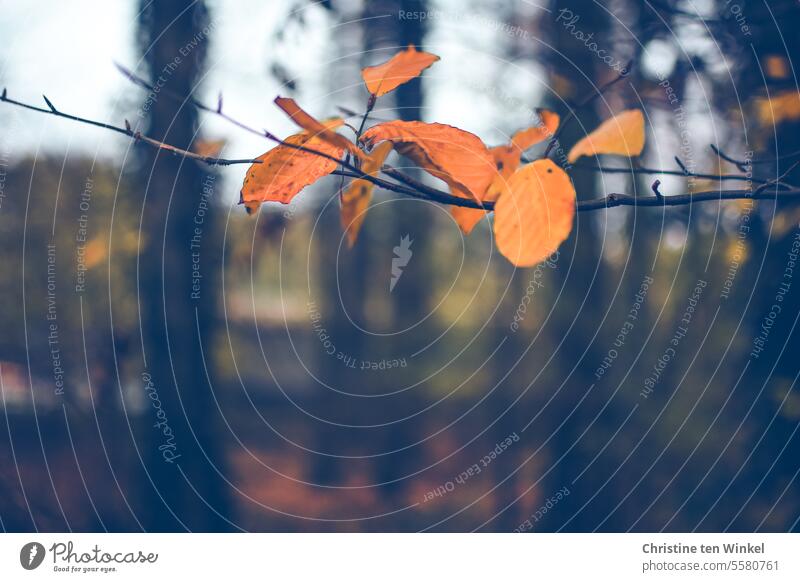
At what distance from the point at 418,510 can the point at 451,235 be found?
2.86m

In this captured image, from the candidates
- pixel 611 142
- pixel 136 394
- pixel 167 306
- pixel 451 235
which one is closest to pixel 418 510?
pixel 136 394

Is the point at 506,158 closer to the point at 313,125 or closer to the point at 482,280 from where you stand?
the point at 313,125

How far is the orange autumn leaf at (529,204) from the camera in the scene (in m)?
0.74

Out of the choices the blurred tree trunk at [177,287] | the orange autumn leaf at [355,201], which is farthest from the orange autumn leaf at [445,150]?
the blurred tree trunk at [177,287]

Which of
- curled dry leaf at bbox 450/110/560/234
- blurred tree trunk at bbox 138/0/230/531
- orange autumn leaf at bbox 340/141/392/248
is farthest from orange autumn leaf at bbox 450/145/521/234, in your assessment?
blurred tree trunk at bbox 138/0/230/531

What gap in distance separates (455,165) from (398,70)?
124mm

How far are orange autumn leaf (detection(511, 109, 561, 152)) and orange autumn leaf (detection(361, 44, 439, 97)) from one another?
0.50ft

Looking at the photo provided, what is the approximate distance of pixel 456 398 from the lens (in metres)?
5.21

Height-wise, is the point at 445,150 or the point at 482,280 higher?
the point at 445,150

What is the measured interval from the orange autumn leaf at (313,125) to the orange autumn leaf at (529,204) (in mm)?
187

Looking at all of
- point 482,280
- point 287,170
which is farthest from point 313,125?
point 482,280

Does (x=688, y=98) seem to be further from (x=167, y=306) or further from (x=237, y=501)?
(x=237, y=501)

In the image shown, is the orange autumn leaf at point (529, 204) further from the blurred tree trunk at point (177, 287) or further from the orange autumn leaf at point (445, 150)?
the blurred tree trunk at point (177, 287)

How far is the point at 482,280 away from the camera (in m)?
2.42
